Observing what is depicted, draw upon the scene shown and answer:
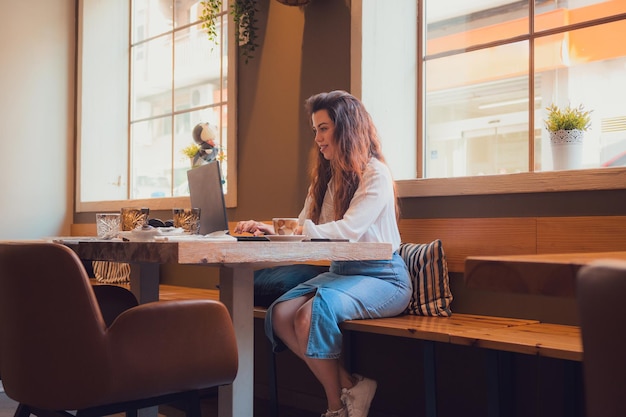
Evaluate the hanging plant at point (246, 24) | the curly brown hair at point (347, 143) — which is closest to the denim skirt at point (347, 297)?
the curly brown hair at point (347, 143)

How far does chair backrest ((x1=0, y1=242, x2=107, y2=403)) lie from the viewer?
66.4 inches

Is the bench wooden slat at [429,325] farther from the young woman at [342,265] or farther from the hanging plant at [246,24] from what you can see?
the hanging plant at [246,24]

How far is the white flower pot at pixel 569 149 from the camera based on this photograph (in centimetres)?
275

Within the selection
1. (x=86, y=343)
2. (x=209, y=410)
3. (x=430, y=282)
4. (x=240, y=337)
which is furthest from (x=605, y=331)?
(x=209, y=410)

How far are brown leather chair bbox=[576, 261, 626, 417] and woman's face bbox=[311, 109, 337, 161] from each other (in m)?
2.27

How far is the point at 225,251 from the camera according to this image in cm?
189

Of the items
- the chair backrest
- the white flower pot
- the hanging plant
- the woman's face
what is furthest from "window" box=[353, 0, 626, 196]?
the chair backrest

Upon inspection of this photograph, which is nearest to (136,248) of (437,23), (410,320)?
(410,320)

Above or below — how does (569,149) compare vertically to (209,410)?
above

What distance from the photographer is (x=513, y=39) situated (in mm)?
3092

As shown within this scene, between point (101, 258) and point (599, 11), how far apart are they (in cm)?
207

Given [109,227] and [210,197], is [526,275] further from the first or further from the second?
[109,227]

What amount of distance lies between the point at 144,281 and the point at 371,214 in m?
0.86

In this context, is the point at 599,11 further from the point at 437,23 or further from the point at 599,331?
the point at 599,331
